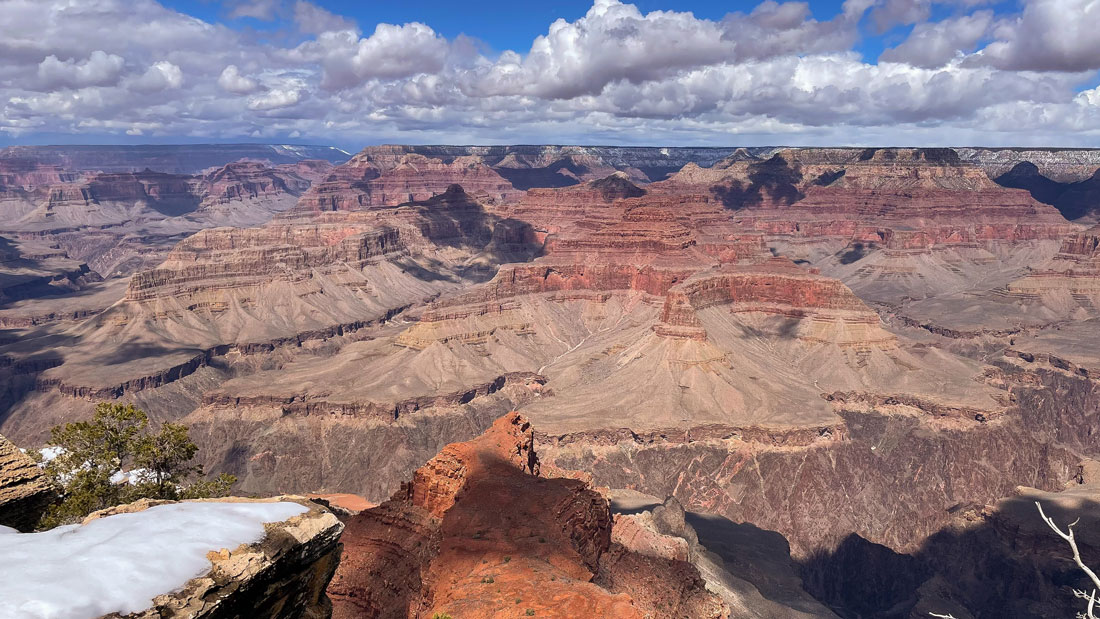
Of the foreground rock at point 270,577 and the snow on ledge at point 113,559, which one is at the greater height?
the snow on ledge at point 113,559

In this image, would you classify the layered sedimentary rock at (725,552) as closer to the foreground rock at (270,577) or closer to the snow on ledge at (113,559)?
the foreground rock at (270,577)

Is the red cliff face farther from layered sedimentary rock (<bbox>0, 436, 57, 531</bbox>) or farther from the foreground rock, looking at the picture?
layered sedimentary rock (<bbox>0, 436, 57, 531</bbox>)

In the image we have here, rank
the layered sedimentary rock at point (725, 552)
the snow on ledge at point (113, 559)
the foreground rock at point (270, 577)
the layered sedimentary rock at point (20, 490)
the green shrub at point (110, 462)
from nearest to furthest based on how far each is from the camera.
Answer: the snow on ledge at point (113, 559), the foreground rock at point (270, 577), the layered sedimentary rock at point (20, 490), the green shrub at point (110, 462), the layered sedimentary rock at point (725, 552)

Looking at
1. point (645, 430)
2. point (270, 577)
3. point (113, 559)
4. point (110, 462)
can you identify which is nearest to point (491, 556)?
point (270, 577)

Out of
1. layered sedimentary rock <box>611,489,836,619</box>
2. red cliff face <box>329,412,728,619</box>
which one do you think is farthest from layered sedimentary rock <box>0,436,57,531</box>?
layered sedimentary rock <box>611,489,836,619</box>

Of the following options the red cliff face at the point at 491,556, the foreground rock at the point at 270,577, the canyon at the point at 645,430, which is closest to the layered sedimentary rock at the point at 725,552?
the canyon at the point at 645,430

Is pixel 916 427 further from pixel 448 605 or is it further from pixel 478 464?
pixel 448 605

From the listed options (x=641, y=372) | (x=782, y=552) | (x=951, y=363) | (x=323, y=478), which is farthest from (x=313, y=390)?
(x=951, y=363)
